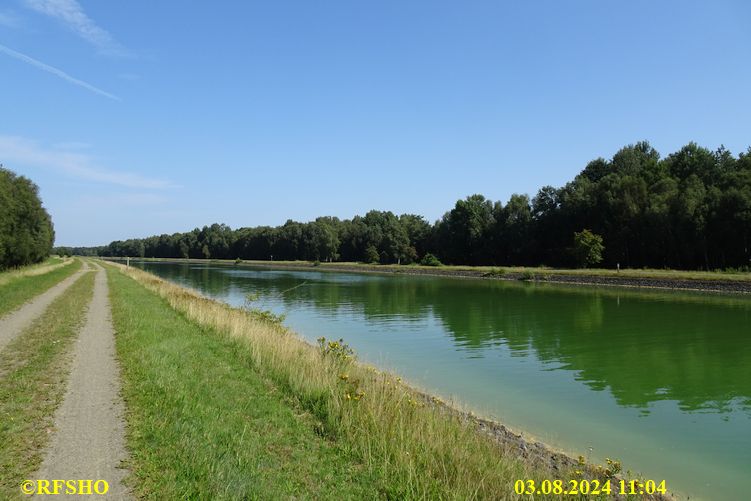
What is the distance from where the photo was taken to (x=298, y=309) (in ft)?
107

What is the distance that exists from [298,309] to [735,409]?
24815 mm

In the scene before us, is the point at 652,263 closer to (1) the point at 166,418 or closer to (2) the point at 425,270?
(2) the point at 425,270

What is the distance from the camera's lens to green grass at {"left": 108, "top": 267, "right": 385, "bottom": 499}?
16.8 feet

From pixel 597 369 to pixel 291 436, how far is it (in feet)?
41.3

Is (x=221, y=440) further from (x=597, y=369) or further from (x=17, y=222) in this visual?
(x=17, y=222)

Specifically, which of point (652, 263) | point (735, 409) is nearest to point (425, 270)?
point (652, 263)

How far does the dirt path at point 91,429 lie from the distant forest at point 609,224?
58798 mm

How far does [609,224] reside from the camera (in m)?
69.6

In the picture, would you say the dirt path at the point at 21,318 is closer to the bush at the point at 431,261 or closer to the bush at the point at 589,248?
the bush at the point at 589,248

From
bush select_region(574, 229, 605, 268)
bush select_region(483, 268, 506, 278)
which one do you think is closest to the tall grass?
bush select_region(483, 268, 506, 278)

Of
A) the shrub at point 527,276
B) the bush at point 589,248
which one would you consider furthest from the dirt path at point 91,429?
the bush at point 589,248

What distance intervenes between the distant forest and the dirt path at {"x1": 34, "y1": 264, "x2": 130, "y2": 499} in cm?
5880

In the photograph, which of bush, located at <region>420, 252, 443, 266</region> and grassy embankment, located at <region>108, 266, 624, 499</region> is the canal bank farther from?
grassy embankment, located at <region>108, 266, 624, 499</region>

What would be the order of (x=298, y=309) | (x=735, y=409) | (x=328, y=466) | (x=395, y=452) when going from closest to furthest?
(x=328, y=466), (x=395, y=452), (x=735, y=409), (x=298, y=309)
